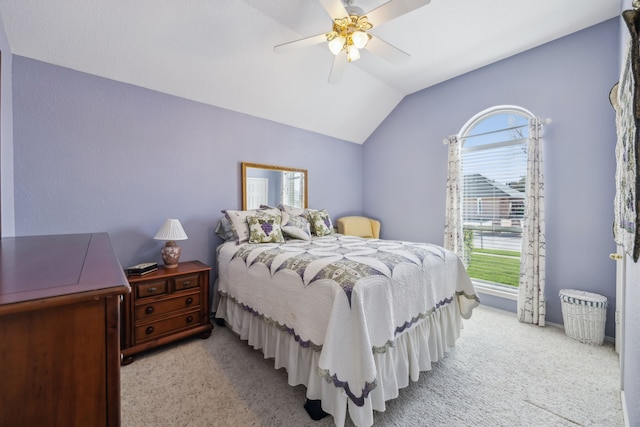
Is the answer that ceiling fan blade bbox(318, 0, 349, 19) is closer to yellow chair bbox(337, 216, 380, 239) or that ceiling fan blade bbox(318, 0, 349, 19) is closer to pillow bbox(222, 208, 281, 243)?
pillow bbox(222, 208, 281, 243)

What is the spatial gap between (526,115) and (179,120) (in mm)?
3924

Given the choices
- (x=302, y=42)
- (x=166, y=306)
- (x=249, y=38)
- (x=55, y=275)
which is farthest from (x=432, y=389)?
(x=249, y=38)

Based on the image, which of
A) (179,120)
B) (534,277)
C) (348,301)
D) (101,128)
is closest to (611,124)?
(534,277)

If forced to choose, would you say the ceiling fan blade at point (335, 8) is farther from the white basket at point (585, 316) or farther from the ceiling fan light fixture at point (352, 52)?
the white basket at point (585, 316)

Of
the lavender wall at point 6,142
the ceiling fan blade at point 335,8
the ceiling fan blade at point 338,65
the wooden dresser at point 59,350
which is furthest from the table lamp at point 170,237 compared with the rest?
the ceiling fan blade at point 335,8

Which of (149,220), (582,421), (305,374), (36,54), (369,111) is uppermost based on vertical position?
(369,111)

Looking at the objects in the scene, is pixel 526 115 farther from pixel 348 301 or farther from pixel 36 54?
pixel 36 54

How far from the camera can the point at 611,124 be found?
2377 millimetres

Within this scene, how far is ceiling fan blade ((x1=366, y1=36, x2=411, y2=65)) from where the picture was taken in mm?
2102

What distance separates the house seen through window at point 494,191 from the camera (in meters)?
3.06

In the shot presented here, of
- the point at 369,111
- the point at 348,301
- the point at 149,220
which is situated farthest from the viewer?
the point at 369,111

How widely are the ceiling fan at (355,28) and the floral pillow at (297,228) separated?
1.67 metres

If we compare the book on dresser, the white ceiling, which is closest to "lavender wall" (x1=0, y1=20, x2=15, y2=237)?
the white ceiling

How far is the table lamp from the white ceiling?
142 cm
